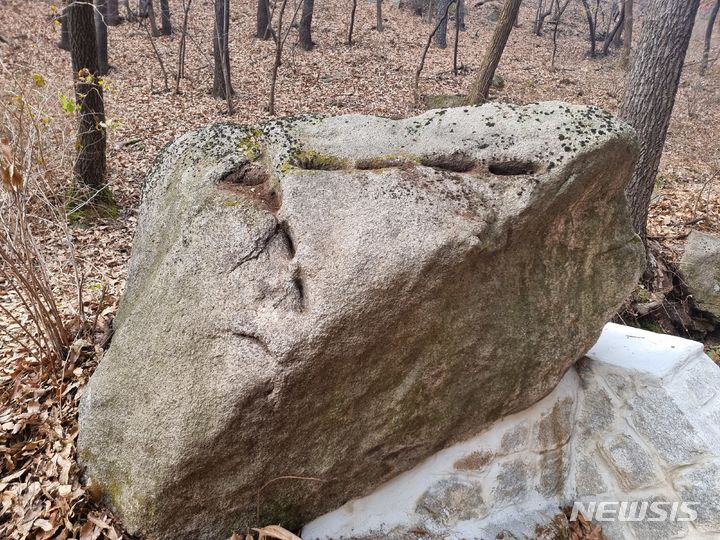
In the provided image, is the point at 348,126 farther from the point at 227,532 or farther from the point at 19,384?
the point at 19,384

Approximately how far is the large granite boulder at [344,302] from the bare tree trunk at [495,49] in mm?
5294

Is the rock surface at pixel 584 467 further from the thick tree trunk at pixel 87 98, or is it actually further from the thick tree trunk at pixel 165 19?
the thick tree trunk at pixel 165 19

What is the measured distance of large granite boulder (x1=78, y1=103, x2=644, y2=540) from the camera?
93.1 inches

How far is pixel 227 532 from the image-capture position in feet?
8.59

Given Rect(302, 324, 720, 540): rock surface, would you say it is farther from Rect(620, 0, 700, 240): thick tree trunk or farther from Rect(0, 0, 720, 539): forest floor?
Rect(620, 0, 700, 240): thick tree trunk

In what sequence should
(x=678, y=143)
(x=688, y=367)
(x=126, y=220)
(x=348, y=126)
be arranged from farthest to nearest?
1. (x=678, y=143)
2. (x=126, y=220)
3. (x=688, y=367)
4. (x=348, y=126)

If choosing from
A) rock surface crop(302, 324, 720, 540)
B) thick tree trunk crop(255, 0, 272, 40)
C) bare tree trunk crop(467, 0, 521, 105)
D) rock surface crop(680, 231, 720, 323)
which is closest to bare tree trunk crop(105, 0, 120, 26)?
thick tree trunk crop(255, 0, 272, 40)

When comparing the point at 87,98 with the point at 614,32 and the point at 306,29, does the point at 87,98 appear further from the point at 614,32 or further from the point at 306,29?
the point at 614,32

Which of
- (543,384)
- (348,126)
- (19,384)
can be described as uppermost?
(348,126)

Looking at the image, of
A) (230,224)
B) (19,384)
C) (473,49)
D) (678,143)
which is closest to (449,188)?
(230,224)

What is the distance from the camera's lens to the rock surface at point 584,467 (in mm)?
2926

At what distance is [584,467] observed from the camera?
126 inches

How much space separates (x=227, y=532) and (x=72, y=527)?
2.47 feet

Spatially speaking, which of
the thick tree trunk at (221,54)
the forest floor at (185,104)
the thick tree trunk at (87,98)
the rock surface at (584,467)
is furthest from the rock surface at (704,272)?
the thick tree trunk at (221,54)
